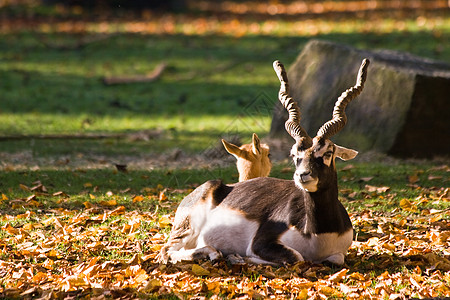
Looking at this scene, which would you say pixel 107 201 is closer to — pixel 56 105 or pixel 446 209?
pixel 446 209

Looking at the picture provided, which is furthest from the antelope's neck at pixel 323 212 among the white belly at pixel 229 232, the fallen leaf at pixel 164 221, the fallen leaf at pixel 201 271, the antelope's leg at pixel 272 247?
the fallen leaf at pixel 164 221

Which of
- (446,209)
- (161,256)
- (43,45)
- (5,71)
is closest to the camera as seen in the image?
(161,256)

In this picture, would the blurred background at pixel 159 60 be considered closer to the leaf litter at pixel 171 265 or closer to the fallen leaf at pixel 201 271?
the leaf litter at pixel 171 265

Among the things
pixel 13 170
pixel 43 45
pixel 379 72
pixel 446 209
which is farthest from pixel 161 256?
pixel 43 45

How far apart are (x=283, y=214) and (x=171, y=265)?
1015 millimetres

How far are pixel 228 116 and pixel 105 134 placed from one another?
2.67 m

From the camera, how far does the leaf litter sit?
17.6ft

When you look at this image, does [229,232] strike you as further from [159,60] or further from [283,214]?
[159,60]

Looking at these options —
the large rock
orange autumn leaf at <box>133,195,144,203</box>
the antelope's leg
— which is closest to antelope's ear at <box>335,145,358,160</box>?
the antelope's leg

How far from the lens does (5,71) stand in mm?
17688

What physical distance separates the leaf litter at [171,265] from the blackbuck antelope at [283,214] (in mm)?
144

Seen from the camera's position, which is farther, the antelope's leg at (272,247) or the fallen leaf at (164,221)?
the fallen leaf at (164,221)

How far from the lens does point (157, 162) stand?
35.9ft

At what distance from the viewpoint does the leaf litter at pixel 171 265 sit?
536 centimetres
